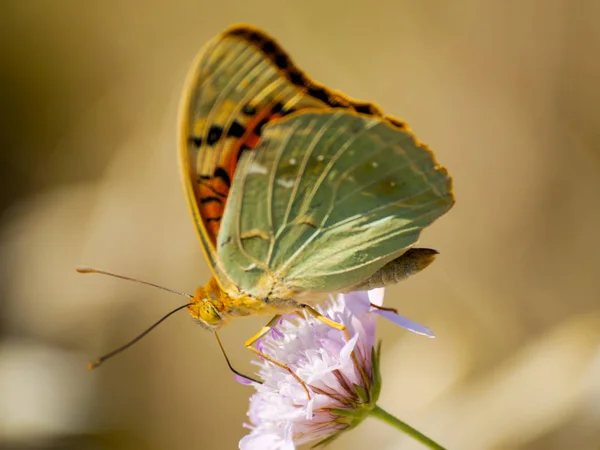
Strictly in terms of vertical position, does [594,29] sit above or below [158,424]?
above

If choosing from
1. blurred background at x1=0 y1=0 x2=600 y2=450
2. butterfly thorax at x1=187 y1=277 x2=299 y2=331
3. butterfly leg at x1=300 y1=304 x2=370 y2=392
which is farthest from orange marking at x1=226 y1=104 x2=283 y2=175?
blurred background at x1=0 y1=0 x2=600 y2=450

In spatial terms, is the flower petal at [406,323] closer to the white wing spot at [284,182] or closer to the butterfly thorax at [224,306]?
the butterfly thorax at [224,306]

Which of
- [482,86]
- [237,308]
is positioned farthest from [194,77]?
[482,86]

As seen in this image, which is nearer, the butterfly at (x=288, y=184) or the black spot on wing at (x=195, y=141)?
the butterfly at (x=288, y=184)

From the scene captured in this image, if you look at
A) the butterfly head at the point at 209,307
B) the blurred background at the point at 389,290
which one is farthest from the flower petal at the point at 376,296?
the blurred background at the point at 389,290

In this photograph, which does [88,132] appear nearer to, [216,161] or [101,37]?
[101,37]

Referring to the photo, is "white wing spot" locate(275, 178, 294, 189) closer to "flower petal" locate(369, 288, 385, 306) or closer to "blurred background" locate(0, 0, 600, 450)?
"flower petal" locate(369, 288, 385, 306)
